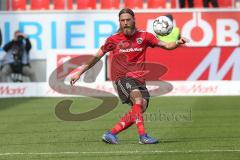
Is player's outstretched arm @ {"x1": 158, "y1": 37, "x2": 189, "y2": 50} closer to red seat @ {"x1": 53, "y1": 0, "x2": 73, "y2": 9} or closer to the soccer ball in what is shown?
the soccer ball

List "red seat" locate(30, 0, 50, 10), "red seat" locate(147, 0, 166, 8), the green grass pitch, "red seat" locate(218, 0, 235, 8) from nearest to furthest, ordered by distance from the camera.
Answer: the green grass pitch, "red seat" locate(218, 0, 235, 8), "red seat" locate(147, 0, 166, 8), "red seat" locate(30, 0, 50, 10)

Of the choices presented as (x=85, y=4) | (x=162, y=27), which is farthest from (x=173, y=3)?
(x=162, y=27)

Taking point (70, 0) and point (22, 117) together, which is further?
point (70, 0)

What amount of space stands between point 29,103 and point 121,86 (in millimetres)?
10163

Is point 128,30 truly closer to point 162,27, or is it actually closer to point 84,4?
point 162,27

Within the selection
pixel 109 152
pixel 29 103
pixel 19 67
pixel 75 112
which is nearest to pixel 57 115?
pixel 75 112

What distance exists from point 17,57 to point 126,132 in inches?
577

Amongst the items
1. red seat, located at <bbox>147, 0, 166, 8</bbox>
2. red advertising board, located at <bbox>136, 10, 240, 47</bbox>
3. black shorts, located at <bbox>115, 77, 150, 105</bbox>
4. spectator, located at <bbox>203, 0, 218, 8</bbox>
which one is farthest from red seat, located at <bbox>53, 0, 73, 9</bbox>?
black shorts, located at <bbox>115, 77, 150, 105</bbox>

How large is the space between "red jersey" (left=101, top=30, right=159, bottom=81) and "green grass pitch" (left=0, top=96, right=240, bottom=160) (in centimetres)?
115

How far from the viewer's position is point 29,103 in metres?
23.2

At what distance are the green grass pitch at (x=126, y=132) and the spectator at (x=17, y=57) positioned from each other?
6.09 metres

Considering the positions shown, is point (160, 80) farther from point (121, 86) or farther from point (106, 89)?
point (121, 86)

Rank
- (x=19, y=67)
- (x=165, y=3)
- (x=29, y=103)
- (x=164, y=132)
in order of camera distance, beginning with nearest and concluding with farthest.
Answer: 1. (x=164, y=132)
2. (x=29, y=103)
3. (x=19, y=67)
4. (x=165, y=3)

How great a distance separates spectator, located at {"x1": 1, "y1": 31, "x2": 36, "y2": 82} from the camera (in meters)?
29.4
